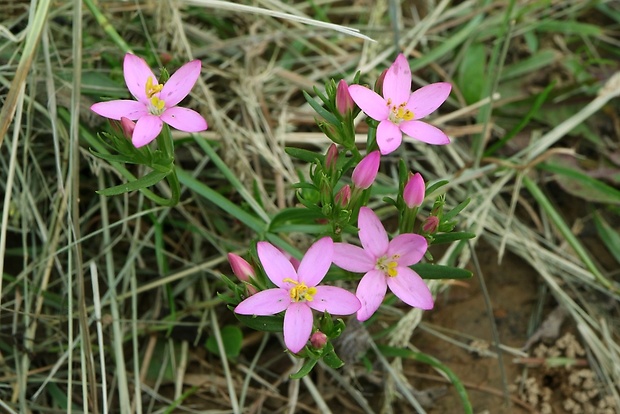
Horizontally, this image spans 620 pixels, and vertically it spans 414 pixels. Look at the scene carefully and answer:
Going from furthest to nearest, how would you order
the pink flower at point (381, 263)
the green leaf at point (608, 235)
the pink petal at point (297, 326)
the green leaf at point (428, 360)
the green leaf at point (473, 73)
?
the green leaf at point (473, 73) → the green leaf at point (608, 235) → the green leaf at point (428, 360) → the pink flower at point (381, 263) → the pink petal at point (297, 326)

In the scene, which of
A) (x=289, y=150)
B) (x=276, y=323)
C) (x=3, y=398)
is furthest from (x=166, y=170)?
(x=3, y=398)

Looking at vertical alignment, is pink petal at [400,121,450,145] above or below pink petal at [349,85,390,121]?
below

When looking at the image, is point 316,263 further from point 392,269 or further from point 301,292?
point 392,269

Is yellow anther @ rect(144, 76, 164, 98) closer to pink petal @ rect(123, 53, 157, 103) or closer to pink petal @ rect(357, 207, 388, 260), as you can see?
pink petal @ rect(123, 53, 157, 103)

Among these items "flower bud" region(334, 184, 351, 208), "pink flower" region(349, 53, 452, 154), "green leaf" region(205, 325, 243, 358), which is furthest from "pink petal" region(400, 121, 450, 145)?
"green leaf" region(205, 325, 243, 358)

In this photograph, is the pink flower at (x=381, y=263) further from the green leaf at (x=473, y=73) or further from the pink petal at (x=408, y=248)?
the green leaf at (x=473, y=73)

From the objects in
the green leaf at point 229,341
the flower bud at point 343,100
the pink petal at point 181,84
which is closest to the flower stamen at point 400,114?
the flower bud at point 343,100
